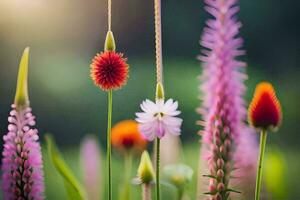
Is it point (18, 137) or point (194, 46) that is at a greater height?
point (194, 46)

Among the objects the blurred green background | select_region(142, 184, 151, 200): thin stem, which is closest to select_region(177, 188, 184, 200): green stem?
select_region(142, 184, 151, 200): thin stem

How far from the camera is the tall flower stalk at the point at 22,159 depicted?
569 millimetres

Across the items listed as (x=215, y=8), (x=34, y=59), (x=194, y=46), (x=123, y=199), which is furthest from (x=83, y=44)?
(x=215, y=8)

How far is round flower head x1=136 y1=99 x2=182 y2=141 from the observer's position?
56 centimetres

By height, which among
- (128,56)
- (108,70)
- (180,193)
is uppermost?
(128,56)

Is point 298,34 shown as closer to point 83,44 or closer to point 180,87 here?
point 180,87

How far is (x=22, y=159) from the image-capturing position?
571 mm

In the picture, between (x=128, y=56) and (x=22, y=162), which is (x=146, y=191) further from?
(x=128, y=56)

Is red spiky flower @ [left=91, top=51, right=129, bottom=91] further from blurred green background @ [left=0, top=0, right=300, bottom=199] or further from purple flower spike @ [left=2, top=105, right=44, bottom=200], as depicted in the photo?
blurred green background @ [left=0, top=0, right=300, bottom=199]

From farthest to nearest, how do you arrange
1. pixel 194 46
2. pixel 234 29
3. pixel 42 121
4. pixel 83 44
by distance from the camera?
pixel 194 46 < pixel 42 121 < pixel 83 44 < pixel 234 29

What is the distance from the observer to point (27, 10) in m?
0.94

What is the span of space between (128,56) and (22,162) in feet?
2.32

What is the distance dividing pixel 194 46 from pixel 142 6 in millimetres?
225

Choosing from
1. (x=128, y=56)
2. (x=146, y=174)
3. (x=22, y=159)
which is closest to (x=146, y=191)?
(x=146, y=174)
